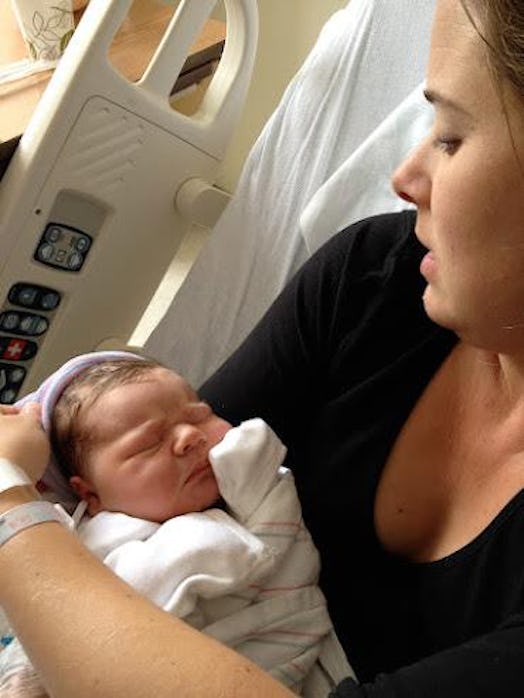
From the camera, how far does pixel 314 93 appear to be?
152cm

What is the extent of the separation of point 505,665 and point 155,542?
40cm

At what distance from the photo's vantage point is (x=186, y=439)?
1074mm

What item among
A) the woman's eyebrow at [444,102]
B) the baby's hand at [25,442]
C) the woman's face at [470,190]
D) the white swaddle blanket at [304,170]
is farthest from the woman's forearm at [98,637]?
the white swaddle blanket at [304,170]

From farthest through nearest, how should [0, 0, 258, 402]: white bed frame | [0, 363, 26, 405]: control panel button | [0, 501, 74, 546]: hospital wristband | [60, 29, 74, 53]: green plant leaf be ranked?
[60, 29, 74, 53]: green plant leaf, [0, 363, 26, 405]: control panel button, [0, 0, 258, 402]: white bed frame, [0, 501, 74, 546]: hospital wristband

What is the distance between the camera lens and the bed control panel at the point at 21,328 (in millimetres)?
1443

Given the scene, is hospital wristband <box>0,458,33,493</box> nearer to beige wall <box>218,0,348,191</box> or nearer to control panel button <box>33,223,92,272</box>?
control panel button <box>33,223,92,272</box>

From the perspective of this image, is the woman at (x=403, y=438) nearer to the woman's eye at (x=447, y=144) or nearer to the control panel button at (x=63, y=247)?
the woman's eye at (x=447, y=144)

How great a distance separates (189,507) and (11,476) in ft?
0.76

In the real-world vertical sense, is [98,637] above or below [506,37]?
below

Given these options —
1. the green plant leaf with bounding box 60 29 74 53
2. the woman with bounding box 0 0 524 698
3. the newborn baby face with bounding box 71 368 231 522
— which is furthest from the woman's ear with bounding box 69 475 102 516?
the green plant leaf with bounding box 60 29 74 53

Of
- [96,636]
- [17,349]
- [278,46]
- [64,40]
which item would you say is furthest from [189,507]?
[278,46]

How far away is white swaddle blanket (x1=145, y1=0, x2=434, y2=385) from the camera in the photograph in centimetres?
147

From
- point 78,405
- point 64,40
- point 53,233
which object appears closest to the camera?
point 78,405

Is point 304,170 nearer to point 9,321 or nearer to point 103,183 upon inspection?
point 103,183
